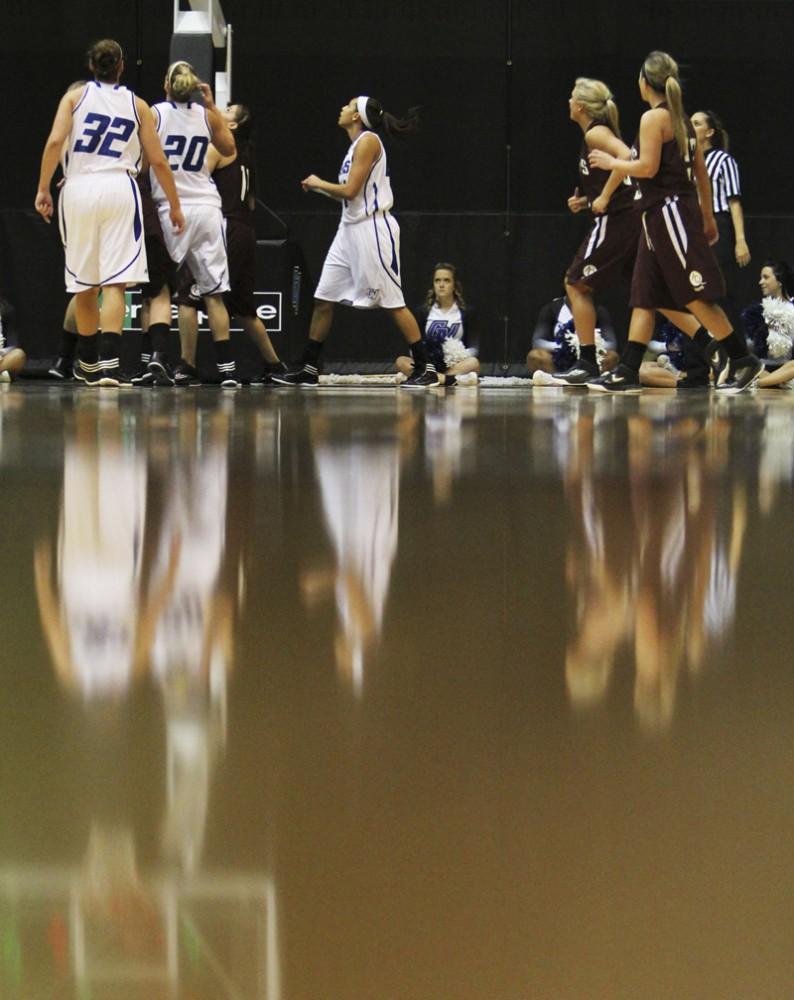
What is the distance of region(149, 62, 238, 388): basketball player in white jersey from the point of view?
304 inches

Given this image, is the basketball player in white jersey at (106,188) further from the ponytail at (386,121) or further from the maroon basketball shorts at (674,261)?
the maroon basketball shorts at (674,261)

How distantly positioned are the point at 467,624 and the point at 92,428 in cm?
285

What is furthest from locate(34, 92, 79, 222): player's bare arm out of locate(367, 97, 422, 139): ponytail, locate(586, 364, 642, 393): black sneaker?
locate(586, 364, 642, 393): black sneaker

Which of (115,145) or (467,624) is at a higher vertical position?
(115,145)

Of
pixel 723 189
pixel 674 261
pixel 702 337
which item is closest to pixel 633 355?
pixel 674 261

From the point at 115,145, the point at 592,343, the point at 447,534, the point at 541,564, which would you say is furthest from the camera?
the point at 592,343

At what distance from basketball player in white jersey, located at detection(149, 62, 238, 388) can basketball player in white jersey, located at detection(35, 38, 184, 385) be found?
0.36m

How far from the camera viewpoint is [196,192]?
26.3 feet

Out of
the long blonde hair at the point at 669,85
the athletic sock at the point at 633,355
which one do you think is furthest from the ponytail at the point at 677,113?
the athletic sock at the point at 633,355

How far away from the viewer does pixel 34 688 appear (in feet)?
3.22

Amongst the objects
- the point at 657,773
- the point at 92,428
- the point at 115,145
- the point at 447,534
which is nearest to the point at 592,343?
the point at 115,145

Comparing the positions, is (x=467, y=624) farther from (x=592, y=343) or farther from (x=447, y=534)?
(x=592, y=343)

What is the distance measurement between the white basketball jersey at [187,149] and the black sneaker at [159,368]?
849mm

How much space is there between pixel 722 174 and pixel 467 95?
8.89 ft
